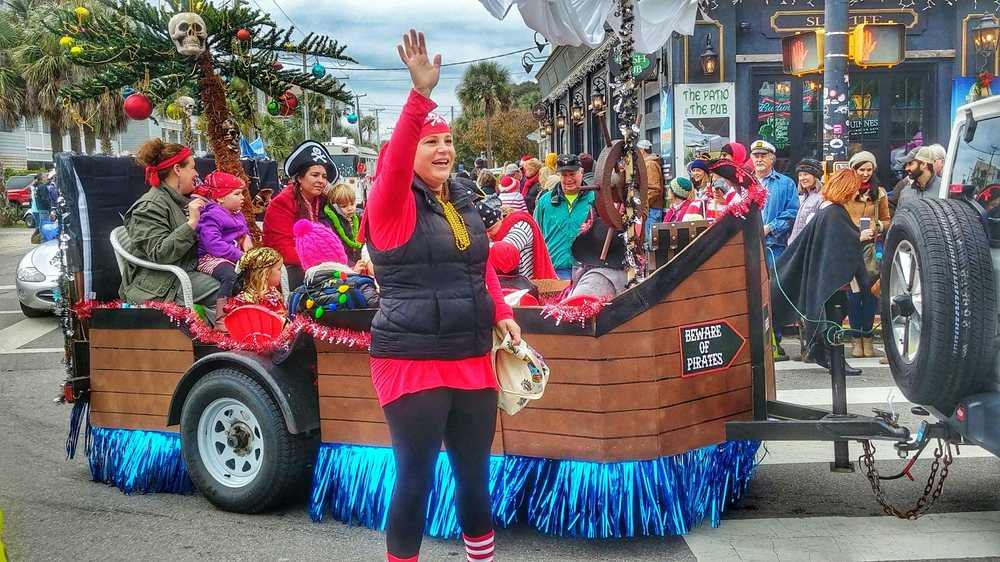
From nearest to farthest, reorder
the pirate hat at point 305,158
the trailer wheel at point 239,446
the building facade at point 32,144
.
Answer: the trailer wheel at point 239,446 < the pirate hat at point 305,158 < the building facade at point 32,144

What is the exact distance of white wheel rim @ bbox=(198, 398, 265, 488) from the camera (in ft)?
15.6

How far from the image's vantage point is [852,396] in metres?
7.20

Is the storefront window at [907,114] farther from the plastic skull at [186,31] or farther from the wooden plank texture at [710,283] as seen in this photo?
the plastic skull at [186,31]

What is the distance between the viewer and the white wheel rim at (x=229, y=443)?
4.76m

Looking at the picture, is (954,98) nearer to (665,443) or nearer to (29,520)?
(665,443)

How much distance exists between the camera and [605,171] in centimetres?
446

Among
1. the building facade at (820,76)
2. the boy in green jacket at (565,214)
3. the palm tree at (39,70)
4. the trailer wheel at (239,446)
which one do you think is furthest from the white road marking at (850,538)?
the palm tree at (39,70)

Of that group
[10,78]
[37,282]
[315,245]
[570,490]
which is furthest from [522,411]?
[10,78]

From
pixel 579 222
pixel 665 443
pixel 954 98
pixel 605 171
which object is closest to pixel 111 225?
pixel 605 171

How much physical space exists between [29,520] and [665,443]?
10.9ft

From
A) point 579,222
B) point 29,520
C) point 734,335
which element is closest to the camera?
point 734,335

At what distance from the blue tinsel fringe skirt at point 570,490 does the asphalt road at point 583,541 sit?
0.10m

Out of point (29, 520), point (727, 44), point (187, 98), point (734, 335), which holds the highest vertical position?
point (727, 44)

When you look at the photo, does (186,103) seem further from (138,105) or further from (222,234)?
(222,234)
